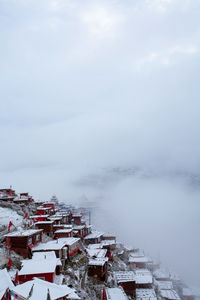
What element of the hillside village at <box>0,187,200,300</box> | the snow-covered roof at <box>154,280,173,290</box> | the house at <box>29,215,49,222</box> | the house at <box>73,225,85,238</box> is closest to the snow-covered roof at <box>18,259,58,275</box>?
the hillside village at <box>0,187,200,300</box>

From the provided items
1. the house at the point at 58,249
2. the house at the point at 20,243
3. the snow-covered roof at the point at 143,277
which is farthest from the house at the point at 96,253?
the house at the point at 20,243

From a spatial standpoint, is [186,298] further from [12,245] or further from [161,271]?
[12,245]

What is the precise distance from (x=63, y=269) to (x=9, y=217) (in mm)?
19398

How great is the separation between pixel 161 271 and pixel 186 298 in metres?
8.64

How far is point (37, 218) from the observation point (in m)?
52.2

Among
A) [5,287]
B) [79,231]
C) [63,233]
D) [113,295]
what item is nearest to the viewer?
[5,287]

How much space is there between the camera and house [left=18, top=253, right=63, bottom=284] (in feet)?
89.6

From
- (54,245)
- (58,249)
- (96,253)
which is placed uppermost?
(54,245)

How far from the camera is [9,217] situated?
158 ft

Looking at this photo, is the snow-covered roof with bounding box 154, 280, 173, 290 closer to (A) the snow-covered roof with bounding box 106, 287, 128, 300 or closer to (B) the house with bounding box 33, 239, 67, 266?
(A) the snow-covered roof with bounding box 106, 287, 128, 300

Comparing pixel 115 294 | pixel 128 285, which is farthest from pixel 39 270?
pixel 128 285

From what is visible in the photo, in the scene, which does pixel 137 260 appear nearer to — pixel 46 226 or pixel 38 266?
pixel 46 226

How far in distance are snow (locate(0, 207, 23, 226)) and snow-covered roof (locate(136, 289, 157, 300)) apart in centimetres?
2670

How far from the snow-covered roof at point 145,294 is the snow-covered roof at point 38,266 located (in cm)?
1862
